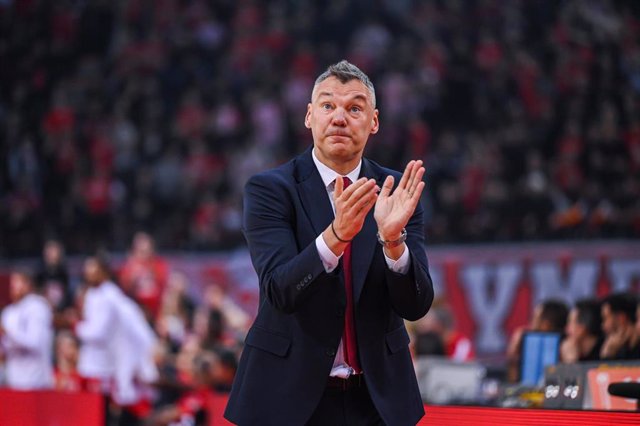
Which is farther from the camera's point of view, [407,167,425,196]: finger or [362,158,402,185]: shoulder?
[362,158,402,185]: shoulder

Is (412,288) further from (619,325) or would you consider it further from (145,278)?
→ (145,278)

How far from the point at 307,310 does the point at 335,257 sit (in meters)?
0.21

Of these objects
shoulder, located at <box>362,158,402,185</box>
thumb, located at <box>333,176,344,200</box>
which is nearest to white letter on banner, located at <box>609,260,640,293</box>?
shoulder, located at <box>362,158,402,185</box>

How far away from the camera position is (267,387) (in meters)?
3.71

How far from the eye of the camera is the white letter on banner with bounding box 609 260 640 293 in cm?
1362

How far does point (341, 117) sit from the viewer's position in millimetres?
3791

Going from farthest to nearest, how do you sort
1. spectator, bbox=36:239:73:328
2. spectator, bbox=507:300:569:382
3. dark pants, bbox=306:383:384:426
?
spectator, bbox=36:239:73:328 → spectator, bbox=507:300:569:382 → dark pants, bbox=306:383:384:426

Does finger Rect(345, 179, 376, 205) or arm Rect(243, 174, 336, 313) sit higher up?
finger Rect(345, 179, 376, 205)

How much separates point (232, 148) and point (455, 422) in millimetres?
14033

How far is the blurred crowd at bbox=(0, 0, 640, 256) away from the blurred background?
4 centimetres

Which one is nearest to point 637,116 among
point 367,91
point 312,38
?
point 312,38

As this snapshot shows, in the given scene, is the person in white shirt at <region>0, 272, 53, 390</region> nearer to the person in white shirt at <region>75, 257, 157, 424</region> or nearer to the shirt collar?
the person in white shirt at <region>75, 257, 157, 424</region>

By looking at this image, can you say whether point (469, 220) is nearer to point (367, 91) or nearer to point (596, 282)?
point (596, 282)

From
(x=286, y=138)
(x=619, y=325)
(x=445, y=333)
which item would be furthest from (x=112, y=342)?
(x=286, y=138)
